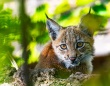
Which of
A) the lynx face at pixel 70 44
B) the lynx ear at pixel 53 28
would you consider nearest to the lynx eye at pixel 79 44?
the lynx face at pixel 70 44

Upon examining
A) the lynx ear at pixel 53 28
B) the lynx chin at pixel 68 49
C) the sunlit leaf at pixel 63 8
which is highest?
the sunlit leaf at pixel 63 8

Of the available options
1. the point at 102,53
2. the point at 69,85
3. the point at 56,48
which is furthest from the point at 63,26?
the point at 102,53

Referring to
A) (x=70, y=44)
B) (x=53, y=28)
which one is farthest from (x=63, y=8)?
(x=53, y=28)

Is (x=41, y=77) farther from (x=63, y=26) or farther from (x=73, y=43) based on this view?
Result: (x=63, y=26)

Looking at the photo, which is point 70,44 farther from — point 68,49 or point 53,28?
point 53,28

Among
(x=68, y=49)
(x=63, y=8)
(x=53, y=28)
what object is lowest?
(x=68, y=49)

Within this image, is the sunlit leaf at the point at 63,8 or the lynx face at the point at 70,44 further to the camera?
the lynx face at the point at 70,44

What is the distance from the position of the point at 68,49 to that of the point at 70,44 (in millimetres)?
62

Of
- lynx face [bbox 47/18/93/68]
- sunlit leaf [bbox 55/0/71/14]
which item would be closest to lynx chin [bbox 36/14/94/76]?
lynx face [bbox 47/18/93/68]

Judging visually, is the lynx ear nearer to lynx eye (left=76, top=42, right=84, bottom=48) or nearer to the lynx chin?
the lynx chin

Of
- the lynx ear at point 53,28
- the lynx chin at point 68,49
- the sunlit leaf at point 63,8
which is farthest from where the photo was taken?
the lynx ear at point 53,28

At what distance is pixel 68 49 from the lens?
3779mm

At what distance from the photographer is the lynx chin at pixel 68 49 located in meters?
3.75

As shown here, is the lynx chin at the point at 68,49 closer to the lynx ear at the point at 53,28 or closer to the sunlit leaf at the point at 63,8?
the lynx ear at the point at 53,28
